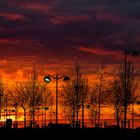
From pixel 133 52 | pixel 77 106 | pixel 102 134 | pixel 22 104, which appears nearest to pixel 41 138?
pixel 102 134

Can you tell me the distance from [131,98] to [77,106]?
8.50 metres

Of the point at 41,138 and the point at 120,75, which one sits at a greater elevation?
the point at 120,75

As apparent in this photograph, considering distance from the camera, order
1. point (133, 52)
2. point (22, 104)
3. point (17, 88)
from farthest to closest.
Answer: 1. point (17, 88)
2. point (22, 104)
3. point (133, 52)

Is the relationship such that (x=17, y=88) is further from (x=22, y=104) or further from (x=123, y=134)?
(x=123, y=134)

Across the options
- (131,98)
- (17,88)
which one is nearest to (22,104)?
(17,88)

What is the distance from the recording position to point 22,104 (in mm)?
84688

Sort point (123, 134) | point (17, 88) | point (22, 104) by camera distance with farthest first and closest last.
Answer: point (17, 88)
point (22, 104)
point (123, 134)

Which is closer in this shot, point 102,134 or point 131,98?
point 102,134

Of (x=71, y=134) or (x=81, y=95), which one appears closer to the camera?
(x=71, y=134)

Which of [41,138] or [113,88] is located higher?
[113,88]

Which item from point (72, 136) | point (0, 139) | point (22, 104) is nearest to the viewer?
point (0, 139)

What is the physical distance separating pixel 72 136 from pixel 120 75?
30.6 meters

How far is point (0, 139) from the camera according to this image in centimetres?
3928

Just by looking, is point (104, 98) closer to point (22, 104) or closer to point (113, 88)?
point (113, 88)
